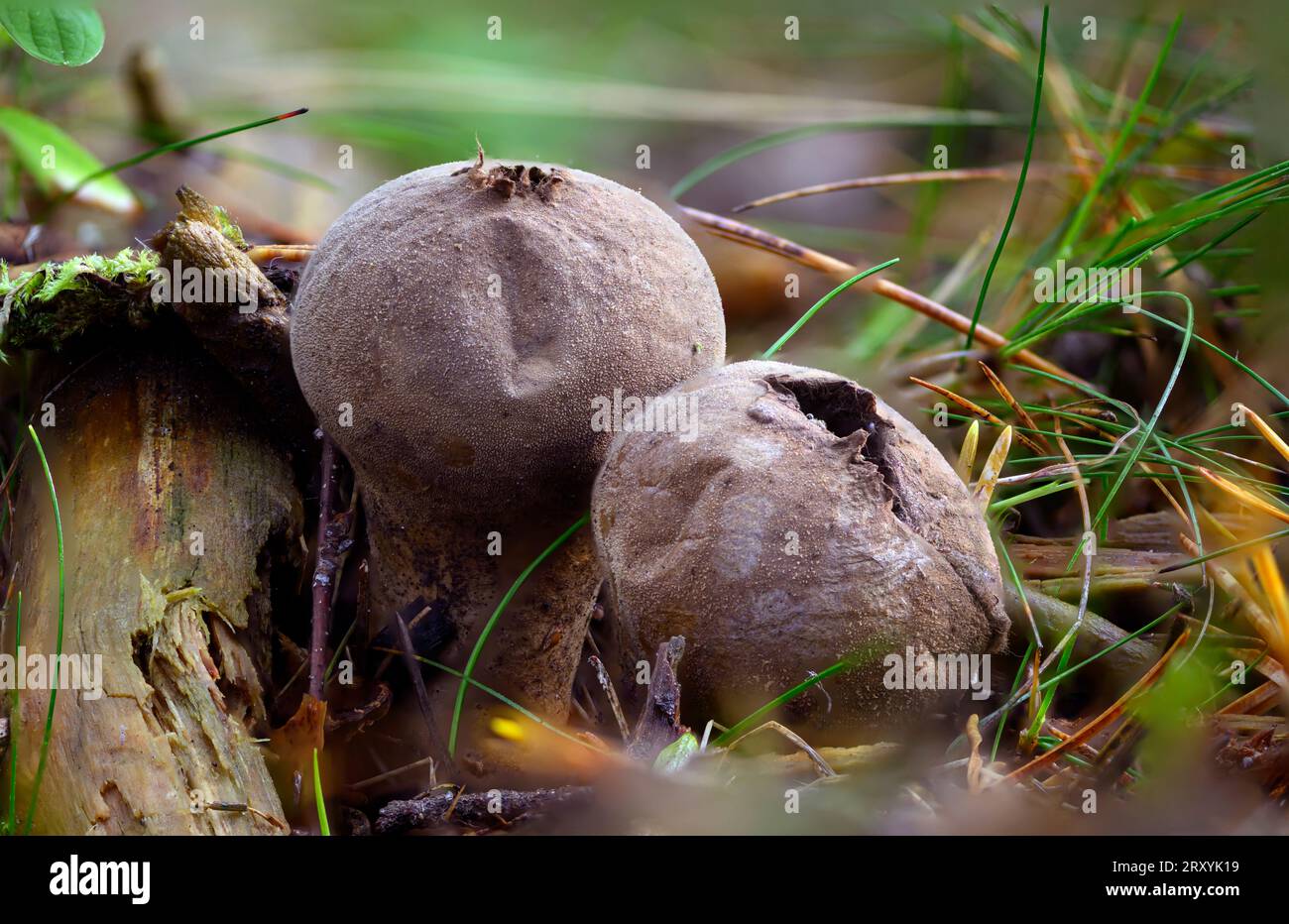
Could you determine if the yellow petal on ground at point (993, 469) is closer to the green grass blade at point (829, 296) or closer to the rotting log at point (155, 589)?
the green grass blade at point (829, 296)

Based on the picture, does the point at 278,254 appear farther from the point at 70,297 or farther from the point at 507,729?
the point at 507,729

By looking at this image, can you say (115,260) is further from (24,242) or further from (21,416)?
(24,242)

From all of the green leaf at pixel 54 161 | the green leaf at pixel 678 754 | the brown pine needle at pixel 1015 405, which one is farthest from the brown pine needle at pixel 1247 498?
the green leaf at pixel 54 161

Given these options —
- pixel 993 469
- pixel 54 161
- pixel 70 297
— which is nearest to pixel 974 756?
pixel 993 469

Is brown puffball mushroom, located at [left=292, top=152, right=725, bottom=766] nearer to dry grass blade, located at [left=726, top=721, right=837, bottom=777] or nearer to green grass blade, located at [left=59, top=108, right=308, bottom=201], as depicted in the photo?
green grass blade, located at [left=59, top=108, right=308, bottom=201]

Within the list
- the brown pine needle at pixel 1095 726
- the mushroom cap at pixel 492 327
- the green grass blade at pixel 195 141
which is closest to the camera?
the brown pine needle at pixel 1095 726

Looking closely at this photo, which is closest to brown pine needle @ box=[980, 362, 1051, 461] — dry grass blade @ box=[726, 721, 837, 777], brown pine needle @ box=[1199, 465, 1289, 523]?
brown pine needle @ box=[1199, 465, 1289, 523]
